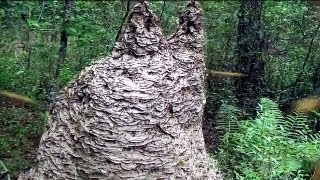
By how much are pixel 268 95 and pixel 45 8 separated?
347cm

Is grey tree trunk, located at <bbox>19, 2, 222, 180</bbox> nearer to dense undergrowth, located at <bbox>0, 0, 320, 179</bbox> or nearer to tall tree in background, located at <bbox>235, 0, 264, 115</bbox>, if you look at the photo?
dense undergrowth, located at <bbox>0, 0, 320, 179</bbox>

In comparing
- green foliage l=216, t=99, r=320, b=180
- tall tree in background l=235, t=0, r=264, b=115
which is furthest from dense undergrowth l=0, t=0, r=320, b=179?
tall tree in background l=235, t=0, r=264, b=115

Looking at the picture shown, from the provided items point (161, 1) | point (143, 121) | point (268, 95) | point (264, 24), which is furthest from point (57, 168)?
point (161, 1)

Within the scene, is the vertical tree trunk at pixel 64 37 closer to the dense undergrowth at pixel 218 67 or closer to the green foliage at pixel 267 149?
the dense undergrowth at pixel 218 67

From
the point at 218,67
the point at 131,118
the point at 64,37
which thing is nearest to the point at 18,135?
the point at 64,37

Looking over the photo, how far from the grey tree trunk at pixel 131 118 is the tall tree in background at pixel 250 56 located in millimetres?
2870

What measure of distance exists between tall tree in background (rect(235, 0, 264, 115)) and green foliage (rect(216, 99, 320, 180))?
1.09 meters

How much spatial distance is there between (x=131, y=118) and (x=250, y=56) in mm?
3804

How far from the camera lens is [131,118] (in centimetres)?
398

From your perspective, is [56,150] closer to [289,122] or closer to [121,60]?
[121,60]

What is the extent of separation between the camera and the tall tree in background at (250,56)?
23.7 ft

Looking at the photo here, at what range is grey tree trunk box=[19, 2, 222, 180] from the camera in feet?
A: 13.1

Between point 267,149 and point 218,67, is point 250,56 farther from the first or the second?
point 267,149

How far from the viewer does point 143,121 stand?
399 centimetres
